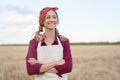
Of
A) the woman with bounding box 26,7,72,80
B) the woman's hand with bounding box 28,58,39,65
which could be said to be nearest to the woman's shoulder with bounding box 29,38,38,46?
the woman with bounding box 26,7,72,80

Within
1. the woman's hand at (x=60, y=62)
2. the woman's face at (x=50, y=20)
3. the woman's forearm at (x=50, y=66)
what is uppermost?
the woman's face at (x=50, y=20)

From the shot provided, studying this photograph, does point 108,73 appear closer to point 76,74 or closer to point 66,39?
point 76,74

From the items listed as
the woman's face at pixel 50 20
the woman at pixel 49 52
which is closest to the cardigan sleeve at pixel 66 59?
the woman at pixel 49 52

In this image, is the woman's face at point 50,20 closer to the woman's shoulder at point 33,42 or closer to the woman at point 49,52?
the woman at point 49,52

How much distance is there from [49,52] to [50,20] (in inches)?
11.2

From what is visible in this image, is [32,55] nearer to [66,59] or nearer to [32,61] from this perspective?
[32,61]

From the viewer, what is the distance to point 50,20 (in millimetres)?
3146

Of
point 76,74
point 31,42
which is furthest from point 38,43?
point 76,74

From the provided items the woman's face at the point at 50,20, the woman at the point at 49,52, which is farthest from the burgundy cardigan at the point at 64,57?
the woman's face at the point at 50,20

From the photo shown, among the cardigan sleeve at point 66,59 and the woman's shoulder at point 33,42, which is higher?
the woman's shoulder at point 33,42

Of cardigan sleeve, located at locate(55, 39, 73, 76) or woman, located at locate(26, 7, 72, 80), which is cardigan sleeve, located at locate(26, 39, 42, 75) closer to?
woman, located at locate(26, 7, 72, 80)

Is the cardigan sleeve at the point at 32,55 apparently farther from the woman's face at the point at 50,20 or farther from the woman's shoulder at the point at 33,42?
the woman's face at the point at 50,20

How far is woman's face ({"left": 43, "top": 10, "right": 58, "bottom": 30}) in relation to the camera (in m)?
3.14

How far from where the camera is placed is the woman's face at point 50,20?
314 cm
